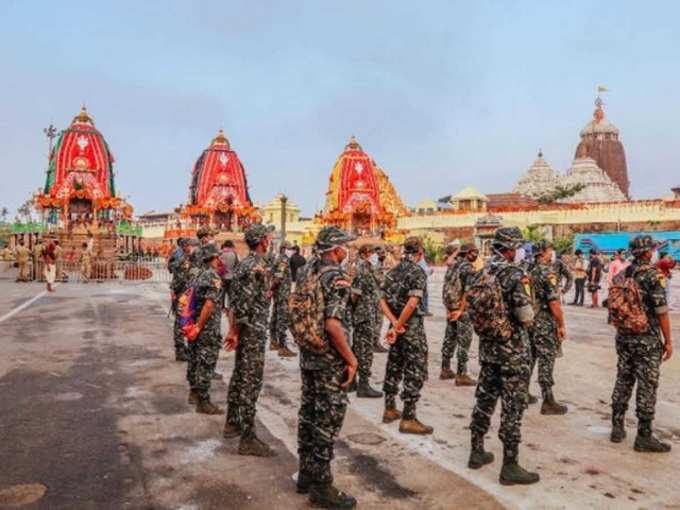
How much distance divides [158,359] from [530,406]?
5.65m

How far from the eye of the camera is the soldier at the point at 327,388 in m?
3.92

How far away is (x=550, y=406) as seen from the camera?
6.16m

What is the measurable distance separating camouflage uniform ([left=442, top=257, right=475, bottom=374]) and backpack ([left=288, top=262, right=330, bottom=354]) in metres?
3.90

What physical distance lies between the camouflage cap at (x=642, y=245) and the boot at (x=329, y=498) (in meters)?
3.36

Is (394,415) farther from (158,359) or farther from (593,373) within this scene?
(158,359)

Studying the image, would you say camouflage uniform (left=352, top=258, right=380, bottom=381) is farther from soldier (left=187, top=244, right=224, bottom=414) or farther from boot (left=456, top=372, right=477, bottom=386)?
soldier (left=187, top=244, right=224, bottom=414)

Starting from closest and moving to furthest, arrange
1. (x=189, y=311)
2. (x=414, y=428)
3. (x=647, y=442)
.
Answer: (x=647, y=442), (x=414, y=428), (x=189, y=311)

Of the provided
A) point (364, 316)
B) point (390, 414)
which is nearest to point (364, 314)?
point (364, 316)

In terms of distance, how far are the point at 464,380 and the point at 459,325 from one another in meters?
0.74

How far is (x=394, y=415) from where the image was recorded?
5.82 m

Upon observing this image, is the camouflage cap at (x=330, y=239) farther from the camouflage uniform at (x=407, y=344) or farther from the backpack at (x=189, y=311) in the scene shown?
the backpack at (x=189, y=311)

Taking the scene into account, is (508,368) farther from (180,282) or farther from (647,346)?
(180,282)

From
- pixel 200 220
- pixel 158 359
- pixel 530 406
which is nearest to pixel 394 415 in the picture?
pixel 530 406

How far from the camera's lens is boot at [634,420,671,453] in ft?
16.3
